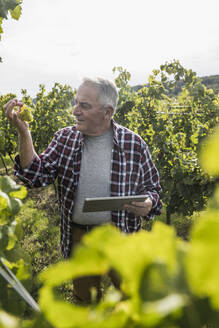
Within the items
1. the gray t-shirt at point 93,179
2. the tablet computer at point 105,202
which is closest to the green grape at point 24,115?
the gray t-shirt at point 93,179

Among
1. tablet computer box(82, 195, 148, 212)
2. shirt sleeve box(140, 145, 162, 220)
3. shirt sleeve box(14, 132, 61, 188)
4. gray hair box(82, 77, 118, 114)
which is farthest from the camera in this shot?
shirt sleeve box(140, 145, 162, 220)

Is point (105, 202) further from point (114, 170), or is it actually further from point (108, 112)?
point (108, 112)

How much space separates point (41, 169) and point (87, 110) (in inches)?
24.8

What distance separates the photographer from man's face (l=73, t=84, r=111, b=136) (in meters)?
2.38

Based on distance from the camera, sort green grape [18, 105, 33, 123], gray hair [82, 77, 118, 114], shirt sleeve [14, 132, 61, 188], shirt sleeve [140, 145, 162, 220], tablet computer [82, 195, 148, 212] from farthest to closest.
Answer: shirt sleeve [140, 145, 162, 220] < gray hair [82, 77, 118, 114] < shirt sleeve [14, 132, 61, 188] < green grape [18, 105, 33, 123] < tablet computer [82, 195, 148, 212]

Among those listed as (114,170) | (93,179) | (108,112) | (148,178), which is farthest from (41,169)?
(148,178)

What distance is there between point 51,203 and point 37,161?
216 inches

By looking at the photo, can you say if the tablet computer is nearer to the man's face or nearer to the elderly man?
the elderly man

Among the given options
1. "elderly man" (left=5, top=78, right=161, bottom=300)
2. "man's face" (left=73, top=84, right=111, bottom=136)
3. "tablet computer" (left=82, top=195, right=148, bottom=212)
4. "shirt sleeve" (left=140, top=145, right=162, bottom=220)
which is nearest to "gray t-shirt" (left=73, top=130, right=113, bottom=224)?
"elderly man" (left=5, top=78, right=161, bottom=300)

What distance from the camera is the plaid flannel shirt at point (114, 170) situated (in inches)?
95.0

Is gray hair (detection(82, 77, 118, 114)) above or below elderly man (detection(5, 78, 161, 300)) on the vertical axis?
above

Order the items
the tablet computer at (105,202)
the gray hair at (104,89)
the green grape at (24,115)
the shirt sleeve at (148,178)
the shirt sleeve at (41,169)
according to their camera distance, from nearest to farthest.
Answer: the tablet computer at (105,202)
the green grape at (24,115)
the shirt sleeve at (41,169)
the gray hair at (104,89)
the shirt sleeve at (148,178)

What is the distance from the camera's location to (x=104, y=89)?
2420 mm

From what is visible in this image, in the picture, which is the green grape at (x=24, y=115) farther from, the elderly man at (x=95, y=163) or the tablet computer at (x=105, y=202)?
the tablet computer at (x=105, y=202)
